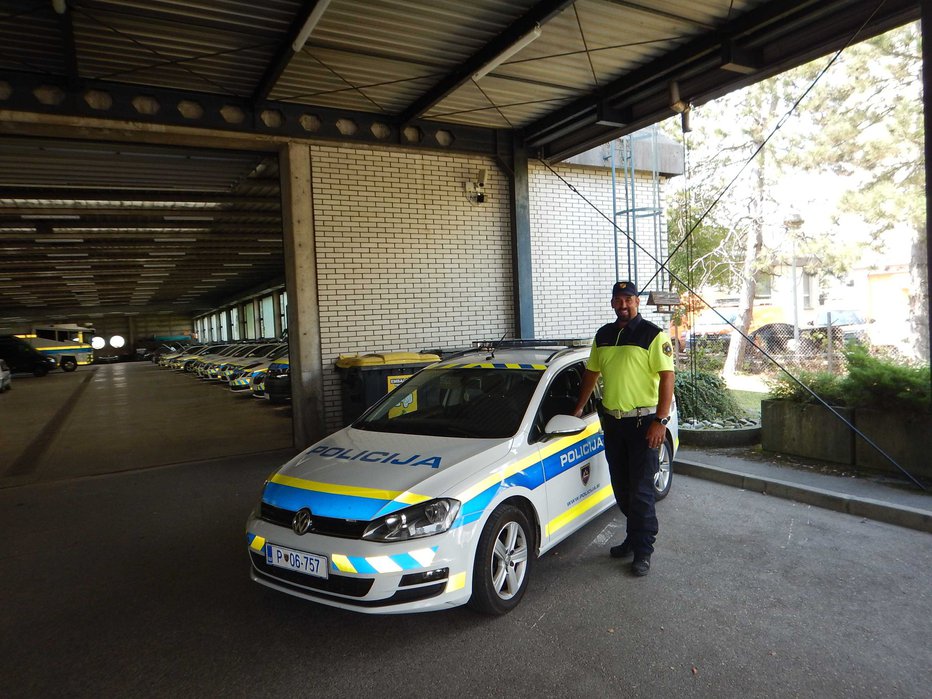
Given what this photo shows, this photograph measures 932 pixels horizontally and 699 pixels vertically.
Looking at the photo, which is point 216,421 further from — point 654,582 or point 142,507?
point 654,582

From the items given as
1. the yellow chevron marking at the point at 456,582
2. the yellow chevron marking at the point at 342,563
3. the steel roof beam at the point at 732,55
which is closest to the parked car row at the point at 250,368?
the steel roof beam at the point at 732,55

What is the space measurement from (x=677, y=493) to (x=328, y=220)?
586cm

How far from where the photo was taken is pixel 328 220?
862 cm

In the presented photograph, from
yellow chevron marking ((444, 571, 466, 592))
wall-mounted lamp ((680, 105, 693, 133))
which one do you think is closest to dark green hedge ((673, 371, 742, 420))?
wall-mounted lamp ((680, 105, 693, 133))

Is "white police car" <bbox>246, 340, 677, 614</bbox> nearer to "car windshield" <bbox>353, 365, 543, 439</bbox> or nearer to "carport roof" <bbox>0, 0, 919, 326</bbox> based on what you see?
"car windshield" <bbox>353, 365, 543, 439</bbox>

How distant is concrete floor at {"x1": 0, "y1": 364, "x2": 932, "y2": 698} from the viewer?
289 centimetres

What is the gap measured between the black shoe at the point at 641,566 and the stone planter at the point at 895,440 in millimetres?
3273

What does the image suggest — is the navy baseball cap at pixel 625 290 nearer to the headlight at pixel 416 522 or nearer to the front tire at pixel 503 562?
the front tire at pixel 503 562

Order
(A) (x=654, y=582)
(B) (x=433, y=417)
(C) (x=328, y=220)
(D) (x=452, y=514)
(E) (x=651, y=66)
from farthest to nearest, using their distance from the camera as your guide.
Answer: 1. (C) (x=328, y=220)
2. (E) (x=651, y=66)
3. (B) (x=433, y=417)
4. (A) (x=654, y=582)
5. (D) (x=452, y=514)

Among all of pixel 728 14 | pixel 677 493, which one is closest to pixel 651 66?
pixel 728 14

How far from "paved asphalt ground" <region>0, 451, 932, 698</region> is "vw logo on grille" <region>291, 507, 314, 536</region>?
2.03 ft

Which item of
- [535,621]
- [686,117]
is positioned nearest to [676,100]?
[686,117]

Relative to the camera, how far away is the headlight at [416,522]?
122 inches

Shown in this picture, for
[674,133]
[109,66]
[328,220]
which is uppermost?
[674,133]
